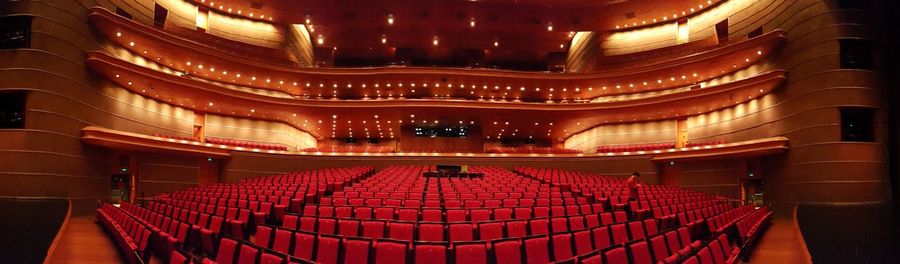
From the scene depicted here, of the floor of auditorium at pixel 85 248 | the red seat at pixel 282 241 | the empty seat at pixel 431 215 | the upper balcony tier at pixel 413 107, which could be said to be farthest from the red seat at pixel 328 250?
the upper balcony tier at pixel 413 107

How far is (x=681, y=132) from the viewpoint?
17.5m

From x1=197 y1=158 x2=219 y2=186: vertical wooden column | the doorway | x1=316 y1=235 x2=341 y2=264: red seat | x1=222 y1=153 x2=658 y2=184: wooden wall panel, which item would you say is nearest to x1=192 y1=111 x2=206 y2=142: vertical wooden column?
x1=197 y1=158 x2=219 y2=186: vertical wooden column

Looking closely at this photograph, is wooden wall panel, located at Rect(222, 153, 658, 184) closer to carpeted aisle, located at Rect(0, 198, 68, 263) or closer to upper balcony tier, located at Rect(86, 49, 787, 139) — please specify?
upper balcony tier, located at Rect(86, 49, 787, 139)

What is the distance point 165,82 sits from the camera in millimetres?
13117

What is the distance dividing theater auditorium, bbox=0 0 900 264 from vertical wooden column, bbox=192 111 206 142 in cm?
5

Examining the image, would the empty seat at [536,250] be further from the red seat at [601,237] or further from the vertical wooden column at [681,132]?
the vertical wooden column at [681,132]

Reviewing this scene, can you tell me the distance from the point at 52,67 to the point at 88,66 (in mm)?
1044

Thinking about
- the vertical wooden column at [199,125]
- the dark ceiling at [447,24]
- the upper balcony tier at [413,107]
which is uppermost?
the dark ceiling at [447,24]

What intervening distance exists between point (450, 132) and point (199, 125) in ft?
31.6

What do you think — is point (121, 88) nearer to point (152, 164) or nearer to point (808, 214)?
point (152, 164)

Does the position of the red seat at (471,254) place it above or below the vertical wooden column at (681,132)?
below

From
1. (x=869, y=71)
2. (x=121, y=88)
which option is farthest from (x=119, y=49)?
(x=869, y=71)

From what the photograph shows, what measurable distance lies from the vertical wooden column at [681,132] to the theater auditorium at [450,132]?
0.17ft

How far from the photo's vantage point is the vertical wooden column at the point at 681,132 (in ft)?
56.5
